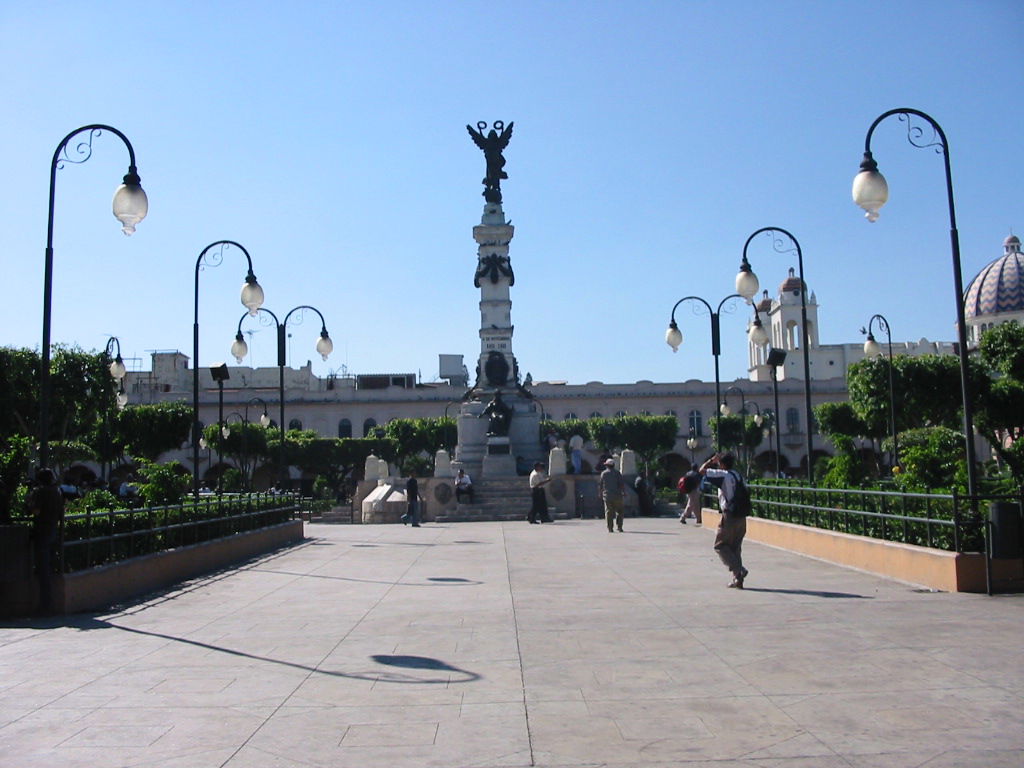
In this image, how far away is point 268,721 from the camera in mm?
7105

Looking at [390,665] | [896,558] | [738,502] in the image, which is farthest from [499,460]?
[390,665]

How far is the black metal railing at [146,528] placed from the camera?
43.8ft

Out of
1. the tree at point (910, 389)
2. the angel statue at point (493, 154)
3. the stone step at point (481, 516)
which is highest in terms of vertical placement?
the angel statue at point (493, 154)

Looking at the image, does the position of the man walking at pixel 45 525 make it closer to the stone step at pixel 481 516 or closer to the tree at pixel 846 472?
the tree at pixel 846 472

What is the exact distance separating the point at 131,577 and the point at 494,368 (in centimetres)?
3830

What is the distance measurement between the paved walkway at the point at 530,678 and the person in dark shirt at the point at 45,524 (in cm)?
59

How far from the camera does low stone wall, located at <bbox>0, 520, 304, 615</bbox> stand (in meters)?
12.4

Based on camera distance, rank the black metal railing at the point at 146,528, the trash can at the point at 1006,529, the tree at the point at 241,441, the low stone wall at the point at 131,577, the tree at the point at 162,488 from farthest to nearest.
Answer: the tree at the point at 241,441
the tree at the point at 162,488
the black metal railing at the point at 146,528
the low stone wall at the point at 131,577
the trash can at the point at 1006,529

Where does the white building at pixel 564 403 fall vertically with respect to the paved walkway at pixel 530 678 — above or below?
above

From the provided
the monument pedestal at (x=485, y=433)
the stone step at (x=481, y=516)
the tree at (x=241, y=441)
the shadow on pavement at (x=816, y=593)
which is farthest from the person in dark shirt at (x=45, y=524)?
the tree at (x=241, y=441)

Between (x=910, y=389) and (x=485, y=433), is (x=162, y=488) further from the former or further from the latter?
(x=910, y=389)

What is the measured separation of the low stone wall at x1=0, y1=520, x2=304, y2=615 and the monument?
29.8 meters

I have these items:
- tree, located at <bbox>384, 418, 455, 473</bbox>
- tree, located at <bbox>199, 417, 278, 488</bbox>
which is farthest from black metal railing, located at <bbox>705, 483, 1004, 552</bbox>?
tree, located at <bbox>384, 418, 455, 473</bbox>

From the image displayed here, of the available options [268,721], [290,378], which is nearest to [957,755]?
[268,721]
